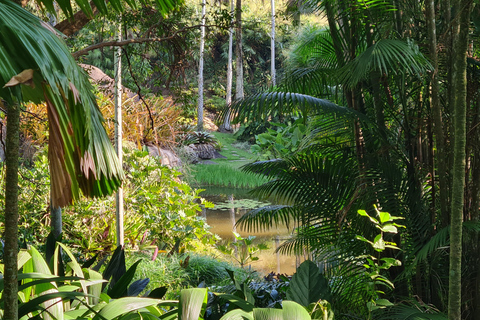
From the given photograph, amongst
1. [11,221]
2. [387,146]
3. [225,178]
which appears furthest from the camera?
[225,178]

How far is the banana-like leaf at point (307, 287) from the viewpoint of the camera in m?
2.31

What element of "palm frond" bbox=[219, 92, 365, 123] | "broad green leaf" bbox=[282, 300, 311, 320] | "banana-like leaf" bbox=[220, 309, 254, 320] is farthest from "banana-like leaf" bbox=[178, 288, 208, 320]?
"palm frond" bbox=[219, 92, 365, 123]

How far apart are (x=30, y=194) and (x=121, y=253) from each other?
2928 mm

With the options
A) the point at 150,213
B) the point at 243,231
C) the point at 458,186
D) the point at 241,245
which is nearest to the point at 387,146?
the point at 458,186

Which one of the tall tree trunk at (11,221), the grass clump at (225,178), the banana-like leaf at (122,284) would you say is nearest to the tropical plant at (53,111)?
the tall tree trunk at (11,221)

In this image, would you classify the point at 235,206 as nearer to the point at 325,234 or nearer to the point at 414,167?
the point at 325,234

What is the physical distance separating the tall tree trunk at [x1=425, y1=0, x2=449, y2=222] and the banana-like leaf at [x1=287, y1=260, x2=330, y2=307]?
927 millimetres

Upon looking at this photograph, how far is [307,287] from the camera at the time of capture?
235cm

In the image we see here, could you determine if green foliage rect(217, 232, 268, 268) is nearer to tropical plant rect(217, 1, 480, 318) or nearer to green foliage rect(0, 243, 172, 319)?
tropical plant rect(217, 1, 480, 318)

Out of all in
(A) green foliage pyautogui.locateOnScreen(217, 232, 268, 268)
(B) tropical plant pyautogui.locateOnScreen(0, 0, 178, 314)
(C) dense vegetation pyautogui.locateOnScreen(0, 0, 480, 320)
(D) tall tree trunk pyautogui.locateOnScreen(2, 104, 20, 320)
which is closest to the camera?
(B) tropical plant pyautogui.locateOnScreen(0, 0, 178, 314)

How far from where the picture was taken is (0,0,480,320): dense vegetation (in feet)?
4.35

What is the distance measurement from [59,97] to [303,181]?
8.50 feet

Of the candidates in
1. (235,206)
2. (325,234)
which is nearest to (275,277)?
(325,234)

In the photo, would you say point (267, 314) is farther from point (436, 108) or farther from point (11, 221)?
point (436, 108)
